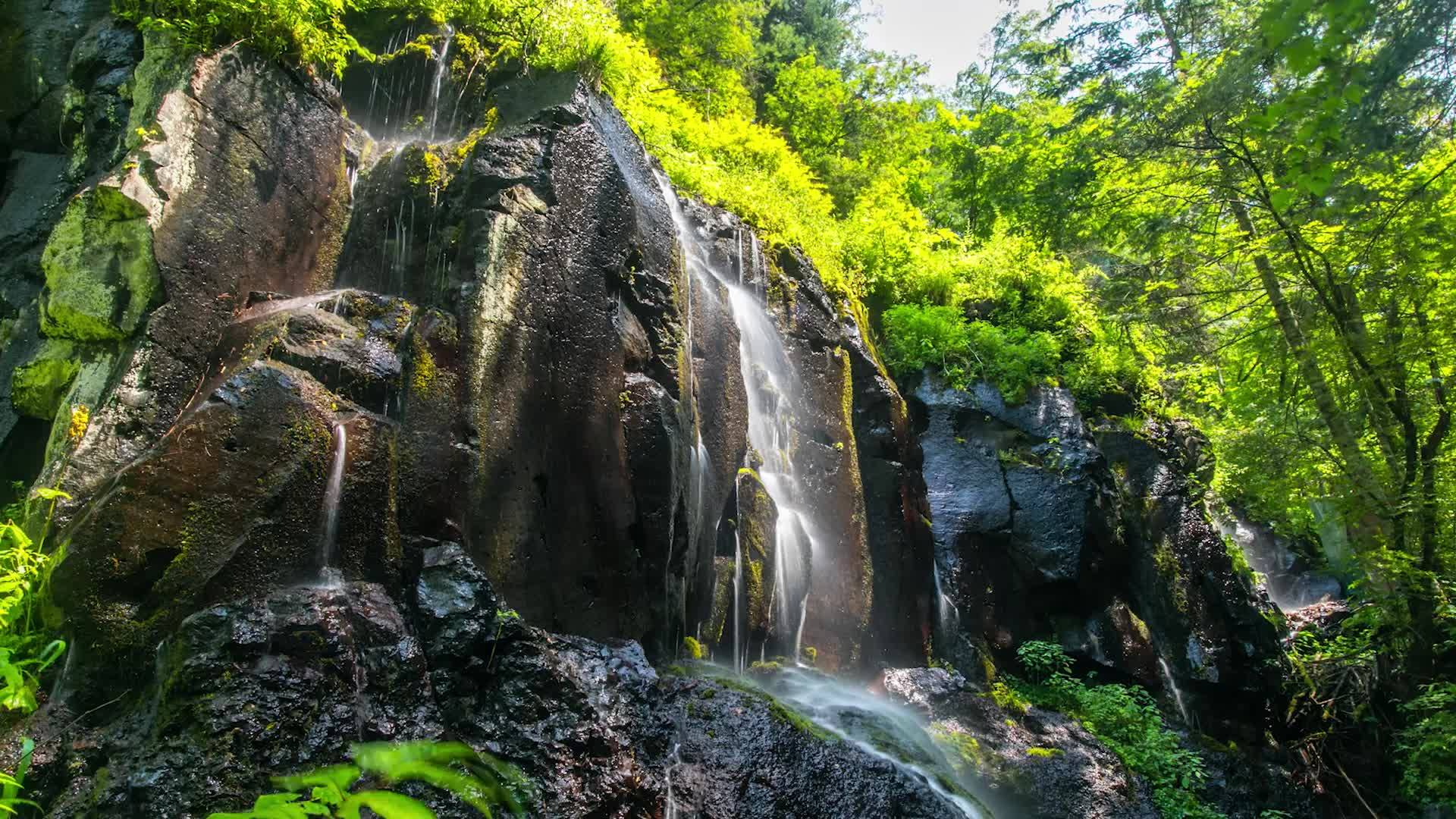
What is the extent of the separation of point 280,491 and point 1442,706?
11.4m

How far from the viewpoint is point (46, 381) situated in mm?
5570

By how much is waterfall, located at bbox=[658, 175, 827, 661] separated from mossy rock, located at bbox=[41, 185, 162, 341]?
4.40 meters

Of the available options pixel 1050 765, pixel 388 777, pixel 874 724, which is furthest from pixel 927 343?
pixel 388 777

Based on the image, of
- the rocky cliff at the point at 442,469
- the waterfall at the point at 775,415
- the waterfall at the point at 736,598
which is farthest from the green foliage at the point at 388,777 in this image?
the waterfall at the point at 775,415

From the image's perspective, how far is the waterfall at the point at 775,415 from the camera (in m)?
8.03

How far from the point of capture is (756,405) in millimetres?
8617

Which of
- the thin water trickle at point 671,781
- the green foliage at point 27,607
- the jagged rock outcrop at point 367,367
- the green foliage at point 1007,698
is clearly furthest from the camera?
the green foliage at point 1007,698

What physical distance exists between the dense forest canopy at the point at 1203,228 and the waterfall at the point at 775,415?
1404mm

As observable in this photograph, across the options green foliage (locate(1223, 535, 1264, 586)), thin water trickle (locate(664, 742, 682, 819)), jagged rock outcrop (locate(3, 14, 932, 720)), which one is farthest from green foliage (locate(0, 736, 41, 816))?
green foliage (locate(1223, 535, 1264, 586))

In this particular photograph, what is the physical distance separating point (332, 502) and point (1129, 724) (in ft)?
27.6

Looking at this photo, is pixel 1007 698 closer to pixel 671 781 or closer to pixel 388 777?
pixel 671 781

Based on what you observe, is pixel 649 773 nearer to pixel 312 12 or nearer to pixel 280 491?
pixel 280 491

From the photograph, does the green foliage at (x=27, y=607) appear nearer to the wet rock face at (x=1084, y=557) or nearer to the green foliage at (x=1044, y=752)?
the green foliage at (x=1044, y=752)

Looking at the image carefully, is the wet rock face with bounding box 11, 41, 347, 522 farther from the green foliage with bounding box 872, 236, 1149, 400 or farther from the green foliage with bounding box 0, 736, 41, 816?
the green foliage with bounding box 872, 236, 1149, 400
